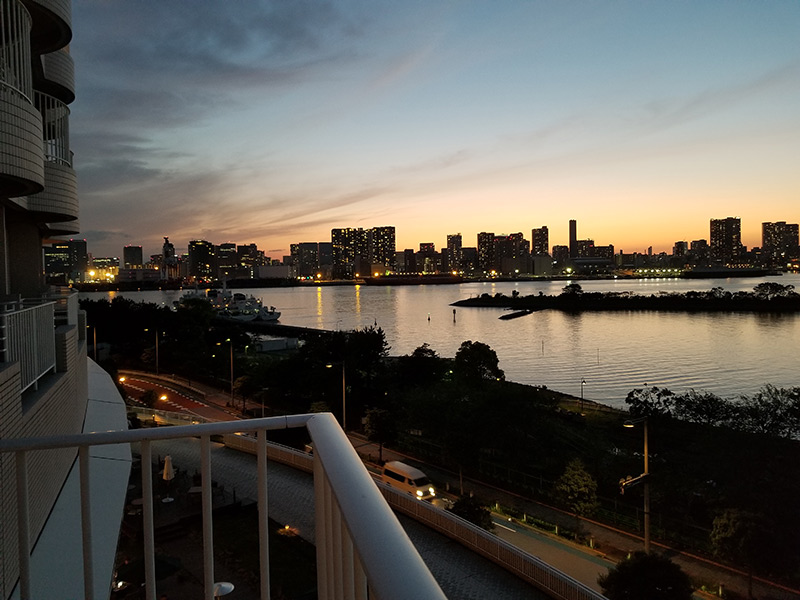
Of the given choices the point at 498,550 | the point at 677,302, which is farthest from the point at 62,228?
the point at 677,302

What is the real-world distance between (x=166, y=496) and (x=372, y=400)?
9.38 meters

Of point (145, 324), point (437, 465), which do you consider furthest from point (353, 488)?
point (145, 324)

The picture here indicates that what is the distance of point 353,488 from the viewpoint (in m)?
0.74

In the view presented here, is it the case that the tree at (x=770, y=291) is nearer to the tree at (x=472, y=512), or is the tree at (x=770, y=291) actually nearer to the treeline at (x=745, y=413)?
the treeline at (x=745, y=413)

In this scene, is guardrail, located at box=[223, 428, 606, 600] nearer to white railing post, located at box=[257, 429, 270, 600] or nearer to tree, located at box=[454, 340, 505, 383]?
white railing post, located at box=[257, 429, 270, 600]

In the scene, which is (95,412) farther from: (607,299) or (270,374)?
(607,299)

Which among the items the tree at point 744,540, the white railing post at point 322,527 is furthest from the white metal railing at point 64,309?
the tree at point 744,540

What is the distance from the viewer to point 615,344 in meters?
40.3

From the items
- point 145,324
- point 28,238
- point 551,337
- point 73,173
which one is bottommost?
point 551,337

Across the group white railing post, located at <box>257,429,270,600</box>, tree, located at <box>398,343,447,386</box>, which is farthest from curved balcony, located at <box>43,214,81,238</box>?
tree, located at <box>398,343,447,386</box>

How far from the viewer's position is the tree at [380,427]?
14086mm

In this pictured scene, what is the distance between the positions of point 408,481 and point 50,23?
30.6 feet

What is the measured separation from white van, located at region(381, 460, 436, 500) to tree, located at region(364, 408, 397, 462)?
214cm

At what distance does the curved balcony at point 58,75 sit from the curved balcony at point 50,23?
84cm
